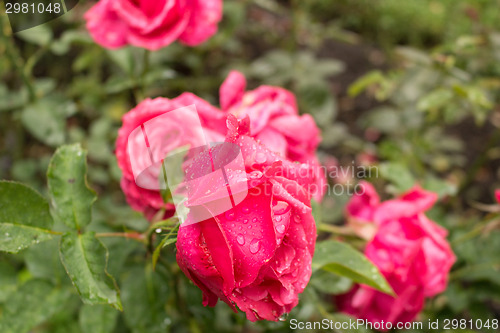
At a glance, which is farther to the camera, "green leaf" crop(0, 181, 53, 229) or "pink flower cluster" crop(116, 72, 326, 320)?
"green leaf" crop(0, 181, 53, 229)

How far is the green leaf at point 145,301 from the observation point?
0.72 meters

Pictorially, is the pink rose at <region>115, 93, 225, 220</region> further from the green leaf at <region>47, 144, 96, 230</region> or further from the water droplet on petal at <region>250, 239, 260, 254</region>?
the water droplet on petal at <region>250, 239, 260, 254</region>

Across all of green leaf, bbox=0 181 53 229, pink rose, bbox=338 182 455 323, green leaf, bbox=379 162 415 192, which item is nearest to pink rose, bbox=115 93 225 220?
green leaf, bbox=0 181 53 229

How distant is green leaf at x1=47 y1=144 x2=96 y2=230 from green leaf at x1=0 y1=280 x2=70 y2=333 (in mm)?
178

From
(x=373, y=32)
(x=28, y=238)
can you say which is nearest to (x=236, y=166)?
(x=28, y=238)

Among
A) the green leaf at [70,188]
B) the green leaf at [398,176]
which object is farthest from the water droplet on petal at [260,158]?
the green leaf at [398,176]

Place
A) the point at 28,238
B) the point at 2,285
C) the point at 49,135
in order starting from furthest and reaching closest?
the point at 49,135, the point at 2,285, the point at 28,238

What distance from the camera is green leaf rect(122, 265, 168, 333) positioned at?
722mm

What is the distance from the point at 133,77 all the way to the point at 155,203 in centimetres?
55

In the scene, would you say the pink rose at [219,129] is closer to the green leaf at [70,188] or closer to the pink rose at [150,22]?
the green leaf at [70,188]

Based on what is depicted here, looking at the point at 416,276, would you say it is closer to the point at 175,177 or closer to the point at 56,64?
the point at 175,177

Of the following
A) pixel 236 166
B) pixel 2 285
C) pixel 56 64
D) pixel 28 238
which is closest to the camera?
pixel 236 166

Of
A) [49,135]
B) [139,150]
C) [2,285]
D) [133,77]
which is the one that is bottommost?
[2,285]

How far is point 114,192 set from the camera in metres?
1.68
